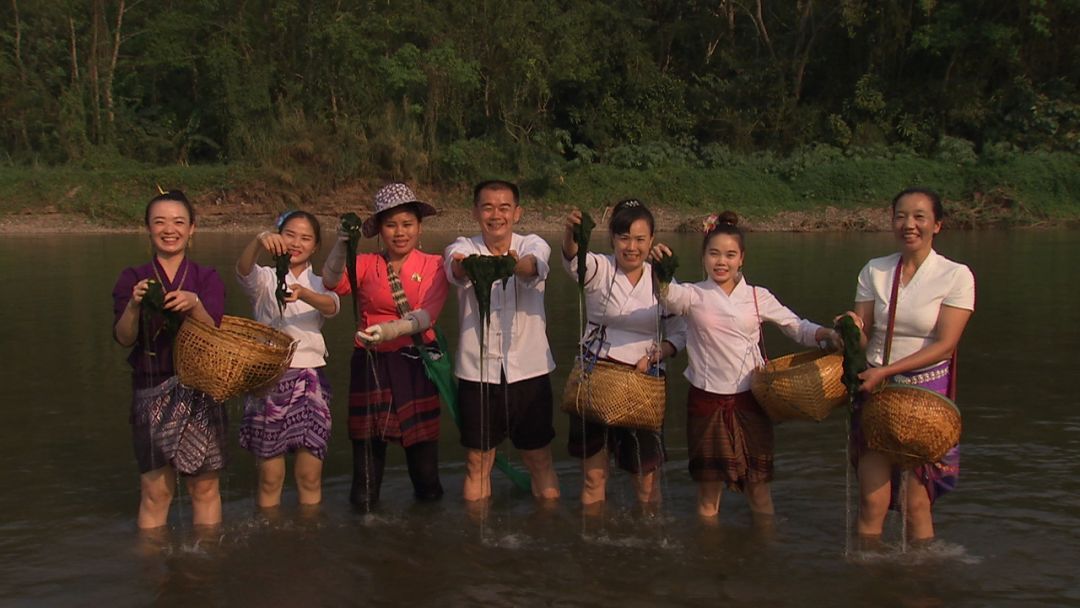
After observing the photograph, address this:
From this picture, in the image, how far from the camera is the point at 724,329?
488 cm

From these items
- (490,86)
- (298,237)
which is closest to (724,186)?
(490,86)

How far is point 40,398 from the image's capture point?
797 cm

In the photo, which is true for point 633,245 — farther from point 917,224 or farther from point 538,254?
point 917,224

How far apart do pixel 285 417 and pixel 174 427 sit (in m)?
0.59

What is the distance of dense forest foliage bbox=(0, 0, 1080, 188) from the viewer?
2820 cm

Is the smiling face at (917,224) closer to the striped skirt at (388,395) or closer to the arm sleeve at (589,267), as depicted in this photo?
the arm sleeve at (589,267)

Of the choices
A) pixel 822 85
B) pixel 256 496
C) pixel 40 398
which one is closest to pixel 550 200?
pixel 822 85

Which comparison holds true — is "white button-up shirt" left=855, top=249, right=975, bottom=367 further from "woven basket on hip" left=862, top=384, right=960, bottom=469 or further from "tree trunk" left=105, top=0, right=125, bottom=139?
"tree trunk" left=105, top=0, right=125, bottom=139

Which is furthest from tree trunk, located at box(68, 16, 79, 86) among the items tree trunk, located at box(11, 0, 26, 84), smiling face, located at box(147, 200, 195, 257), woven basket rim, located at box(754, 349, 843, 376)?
woven basket rim, located at box(754, 349, 843, 376)

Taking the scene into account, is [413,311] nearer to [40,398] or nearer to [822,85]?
[40,398]

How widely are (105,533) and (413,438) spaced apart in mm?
1594

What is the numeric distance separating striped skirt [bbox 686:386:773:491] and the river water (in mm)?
368

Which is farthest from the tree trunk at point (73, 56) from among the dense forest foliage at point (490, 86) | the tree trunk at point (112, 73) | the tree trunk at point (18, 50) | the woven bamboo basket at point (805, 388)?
the woven bamboo basket at point (805, 388)

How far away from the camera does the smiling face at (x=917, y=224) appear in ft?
14.4
